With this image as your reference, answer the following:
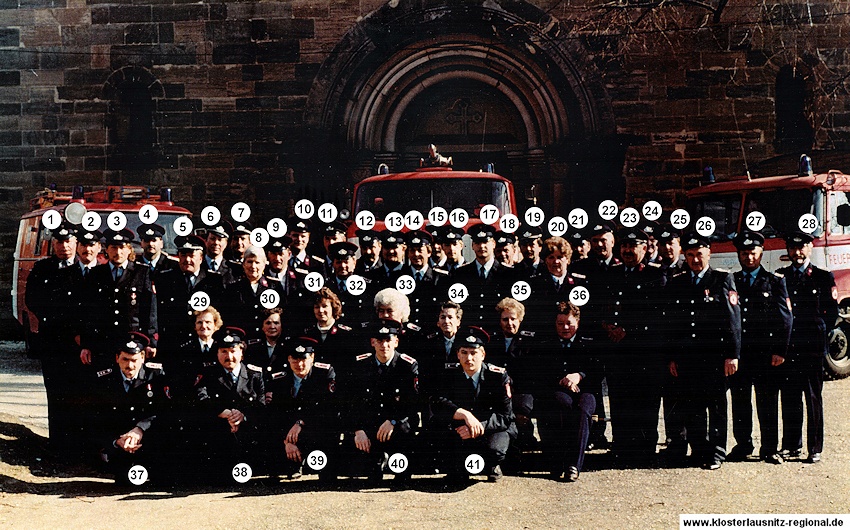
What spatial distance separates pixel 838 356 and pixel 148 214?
4278 millimetres

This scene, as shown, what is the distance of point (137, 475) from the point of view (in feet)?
13.0

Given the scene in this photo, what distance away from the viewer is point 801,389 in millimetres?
4211

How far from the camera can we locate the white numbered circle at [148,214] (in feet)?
14.4

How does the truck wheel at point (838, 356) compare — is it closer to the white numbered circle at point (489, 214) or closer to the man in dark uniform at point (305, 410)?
the white numbered circle at point (489, 214)

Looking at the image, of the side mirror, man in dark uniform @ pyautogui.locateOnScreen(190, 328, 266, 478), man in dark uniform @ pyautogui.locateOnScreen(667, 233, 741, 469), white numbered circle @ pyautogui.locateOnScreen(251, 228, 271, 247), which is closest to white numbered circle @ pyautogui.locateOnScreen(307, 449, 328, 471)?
man in dark uniform @ pyautogui.locateOnScreen(190, 328, 266, 478)

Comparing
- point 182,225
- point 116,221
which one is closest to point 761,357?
point 182,225

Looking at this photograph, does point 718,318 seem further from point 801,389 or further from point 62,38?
point 62,38

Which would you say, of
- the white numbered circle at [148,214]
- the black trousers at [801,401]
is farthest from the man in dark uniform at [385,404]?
the black trousers at [801,401]

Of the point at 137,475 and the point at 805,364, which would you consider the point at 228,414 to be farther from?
the point at 805,364

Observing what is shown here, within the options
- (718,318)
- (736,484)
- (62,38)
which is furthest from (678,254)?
(62,38)

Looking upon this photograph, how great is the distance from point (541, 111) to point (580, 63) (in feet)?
1.20

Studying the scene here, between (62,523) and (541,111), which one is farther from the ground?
(541,111)

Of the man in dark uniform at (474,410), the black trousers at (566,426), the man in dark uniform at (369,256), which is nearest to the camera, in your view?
the man in dark uniform at (474,410)

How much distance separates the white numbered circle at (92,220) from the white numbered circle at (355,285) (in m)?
1.51
